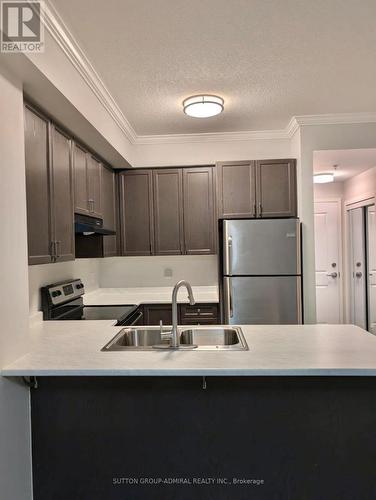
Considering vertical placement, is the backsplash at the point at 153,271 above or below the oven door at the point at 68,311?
above

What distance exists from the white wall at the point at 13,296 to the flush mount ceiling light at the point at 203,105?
151cm

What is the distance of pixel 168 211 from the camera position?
3.98m

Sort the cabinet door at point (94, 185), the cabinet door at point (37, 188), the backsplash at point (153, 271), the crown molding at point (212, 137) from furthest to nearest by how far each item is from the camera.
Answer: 1. the backsplash at point (153, 271)
2. the crown molding at point (212, 137)
3. the cabinet door at point (94, 185)
4. the cabinet door at point (37, 188)

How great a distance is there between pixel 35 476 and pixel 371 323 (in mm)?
4843

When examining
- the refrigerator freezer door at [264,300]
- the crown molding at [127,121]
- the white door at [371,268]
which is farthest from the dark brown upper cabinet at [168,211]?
the white door at [371,268]

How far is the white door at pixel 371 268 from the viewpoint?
5039mm

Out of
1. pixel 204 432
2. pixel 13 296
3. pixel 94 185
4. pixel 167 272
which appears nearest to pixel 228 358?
pixel 204 432

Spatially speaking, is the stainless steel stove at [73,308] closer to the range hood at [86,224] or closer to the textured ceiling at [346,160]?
the range hood at [86,224]

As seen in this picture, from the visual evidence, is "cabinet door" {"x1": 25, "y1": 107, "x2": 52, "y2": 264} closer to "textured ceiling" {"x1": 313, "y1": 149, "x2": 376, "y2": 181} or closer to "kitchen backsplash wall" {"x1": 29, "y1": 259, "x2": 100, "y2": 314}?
"kitchen backsplash wall" {"x1": 29, "y1": 259, "x2": 100, "y2": 314}

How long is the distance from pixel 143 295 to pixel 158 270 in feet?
1.26

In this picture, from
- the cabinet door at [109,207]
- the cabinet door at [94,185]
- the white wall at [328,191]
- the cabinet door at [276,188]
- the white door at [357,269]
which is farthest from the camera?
the white wall at [328,191]

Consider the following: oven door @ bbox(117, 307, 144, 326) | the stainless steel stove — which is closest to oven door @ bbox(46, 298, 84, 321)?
Result: the stainless steel stove

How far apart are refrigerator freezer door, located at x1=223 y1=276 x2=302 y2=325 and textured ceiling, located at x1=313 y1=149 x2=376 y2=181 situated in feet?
4.48

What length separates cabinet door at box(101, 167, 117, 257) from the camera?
357cm
